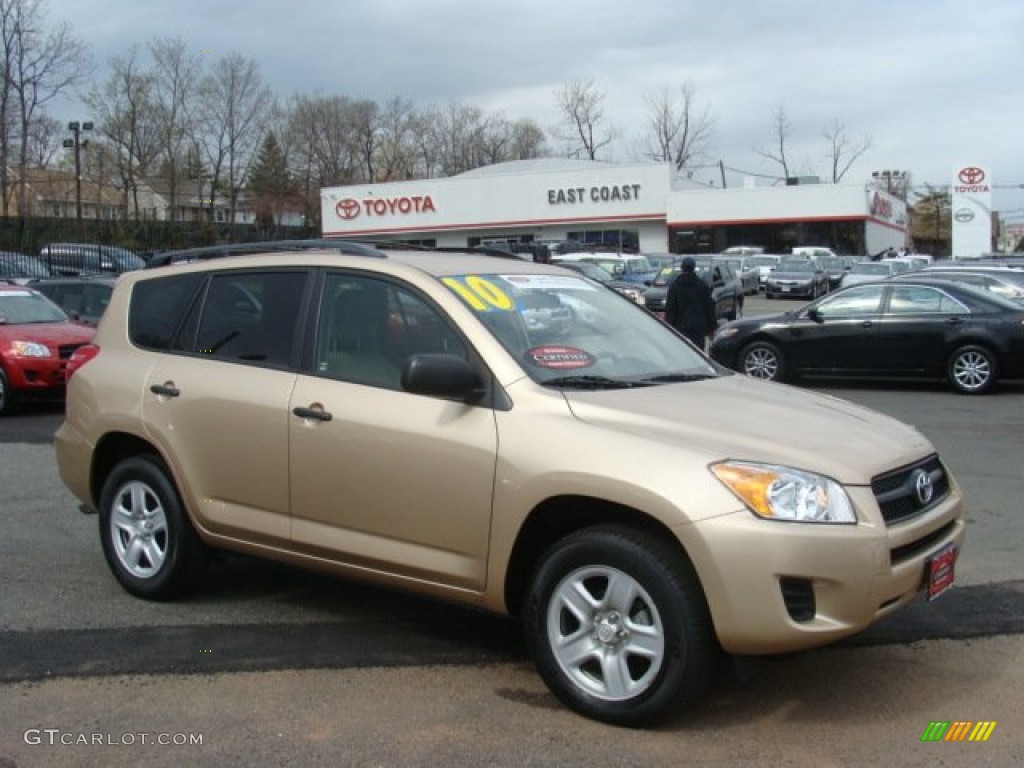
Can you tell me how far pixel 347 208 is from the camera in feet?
203

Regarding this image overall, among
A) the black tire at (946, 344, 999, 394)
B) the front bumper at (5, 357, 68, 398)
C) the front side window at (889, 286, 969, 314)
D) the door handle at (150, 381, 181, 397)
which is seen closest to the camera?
the door handle at (150, 381, 181, 397)

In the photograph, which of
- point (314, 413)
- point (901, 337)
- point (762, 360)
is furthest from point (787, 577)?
point (762, 360)

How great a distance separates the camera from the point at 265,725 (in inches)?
153

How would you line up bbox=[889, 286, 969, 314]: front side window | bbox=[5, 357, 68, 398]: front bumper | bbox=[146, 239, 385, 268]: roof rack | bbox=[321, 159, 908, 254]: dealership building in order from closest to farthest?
bbox=[146, 239, 385, 268]: roof rack, bbox=[5, 357, 68, 398]: front bumper, bbox=[889, 286, 969, 314]: front side window, bbox=[321, 159, 908, 254]: dealership building

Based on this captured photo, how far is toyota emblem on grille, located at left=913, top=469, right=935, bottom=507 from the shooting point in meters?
3.96

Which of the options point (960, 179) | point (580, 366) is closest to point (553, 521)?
point (580, 366)

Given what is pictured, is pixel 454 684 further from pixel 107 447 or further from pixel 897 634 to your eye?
pixel 107 447

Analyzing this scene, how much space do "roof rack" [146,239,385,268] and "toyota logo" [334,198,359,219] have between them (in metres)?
56.9

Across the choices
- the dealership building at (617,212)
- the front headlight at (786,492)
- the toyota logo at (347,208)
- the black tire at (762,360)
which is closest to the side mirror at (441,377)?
the front headlight at (786,492)

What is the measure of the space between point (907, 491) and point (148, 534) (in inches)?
143

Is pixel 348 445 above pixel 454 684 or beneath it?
above

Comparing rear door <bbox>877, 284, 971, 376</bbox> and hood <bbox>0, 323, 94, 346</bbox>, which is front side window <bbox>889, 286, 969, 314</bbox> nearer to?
rear door <bbox>877, 284, 971, 376</bbox>

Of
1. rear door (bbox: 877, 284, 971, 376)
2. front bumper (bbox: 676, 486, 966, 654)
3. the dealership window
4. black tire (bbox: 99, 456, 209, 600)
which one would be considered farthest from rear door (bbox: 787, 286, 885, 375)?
the dealership window

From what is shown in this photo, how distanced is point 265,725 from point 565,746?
3.69ft
